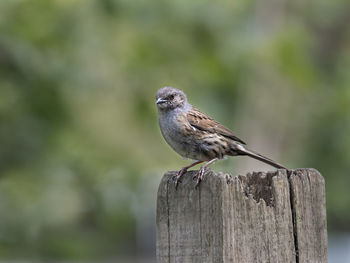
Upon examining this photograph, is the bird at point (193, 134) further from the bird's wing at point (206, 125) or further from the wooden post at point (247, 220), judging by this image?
the wooden post at point (247, 220)

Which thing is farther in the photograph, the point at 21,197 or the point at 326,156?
the point at 326,156

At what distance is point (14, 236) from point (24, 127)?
46.4 inches

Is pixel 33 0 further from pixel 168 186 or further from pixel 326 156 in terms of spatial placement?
pixel 326 156

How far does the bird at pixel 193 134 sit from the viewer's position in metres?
5.24

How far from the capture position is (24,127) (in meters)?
7.18

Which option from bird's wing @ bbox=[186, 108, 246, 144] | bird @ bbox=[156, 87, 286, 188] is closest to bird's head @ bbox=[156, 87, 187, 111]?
bird @ bbox=[156, 87, 286, 188]

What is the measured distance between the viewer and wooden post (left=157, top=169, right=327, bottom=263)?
9.33 feet

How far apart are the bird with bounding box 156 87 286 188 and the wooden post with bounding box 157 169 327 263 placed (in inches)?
79.3

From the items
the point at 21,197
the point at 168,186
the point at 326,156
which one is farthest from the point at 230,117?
the point at 168,186

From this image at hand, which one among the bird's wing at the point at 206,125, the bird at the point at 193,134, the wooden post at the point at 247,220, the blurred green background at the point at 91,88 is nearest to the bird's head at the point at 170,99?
the bird at the point at 193,134

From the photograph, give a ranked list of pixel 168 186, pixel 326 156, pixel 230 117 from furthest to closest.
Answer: pixel 326 156 → pixel 230 117 → pixel 168 186

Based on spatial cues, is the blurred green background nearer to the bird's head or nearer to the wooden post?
the bird's head

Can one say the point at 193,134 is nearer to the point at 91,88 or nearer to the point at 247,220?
the point at 91,88

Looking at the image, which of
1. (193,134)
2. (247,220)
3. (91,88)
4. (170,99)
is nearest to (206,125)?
(193,134)
